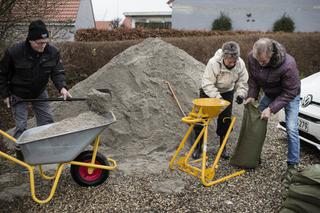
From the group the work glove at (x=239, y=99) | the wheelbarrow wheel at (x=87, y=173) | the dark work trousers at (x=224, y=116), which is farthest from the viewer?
the dark work trousers at (x=224, y=116)

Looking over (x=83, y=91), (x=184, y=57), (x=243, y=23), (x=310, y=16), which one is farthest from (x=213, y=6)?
(x=83, y=91)

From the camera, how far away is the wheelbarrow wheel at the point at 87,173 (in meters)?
3.51

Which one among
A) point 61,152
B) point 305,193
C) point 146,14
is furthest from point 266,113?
point 146,14

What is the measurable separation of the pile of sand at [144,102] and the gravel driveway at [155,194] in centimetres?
38

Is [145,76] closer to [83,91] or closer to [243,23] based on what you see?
[83,91]

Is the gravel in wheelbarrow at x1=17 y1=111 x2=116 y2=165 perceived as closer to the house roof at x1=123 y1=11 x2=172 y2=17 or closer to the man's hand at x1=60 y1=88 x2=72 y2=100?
the man's hand at x1=60 y1=88 x2=72 y2=100

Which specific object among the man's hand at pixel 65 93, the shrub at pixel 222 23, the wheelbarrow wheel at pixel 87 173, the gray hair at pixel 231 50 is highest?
the shrub at pixel 222 23

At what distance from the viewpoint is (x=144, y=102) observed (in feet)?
16.5

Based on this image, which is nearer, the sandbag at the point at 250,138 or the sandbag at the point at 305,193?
the sandbag at the point at 305,193

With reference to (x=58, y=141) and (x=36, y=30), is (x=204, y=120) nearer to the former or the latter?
(x=58, y=141)

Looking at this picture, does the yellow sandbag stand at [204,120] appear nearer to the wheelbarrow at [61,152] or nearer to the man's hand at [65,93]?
the wheelbarrow at [61,152]

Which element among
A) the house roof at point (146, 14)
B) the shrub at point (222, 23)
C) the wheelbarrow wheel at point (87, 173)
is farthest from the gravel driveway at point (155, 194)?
the house roof at point (146, 14)

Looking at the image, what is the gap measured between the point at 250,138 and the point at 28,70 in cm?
266

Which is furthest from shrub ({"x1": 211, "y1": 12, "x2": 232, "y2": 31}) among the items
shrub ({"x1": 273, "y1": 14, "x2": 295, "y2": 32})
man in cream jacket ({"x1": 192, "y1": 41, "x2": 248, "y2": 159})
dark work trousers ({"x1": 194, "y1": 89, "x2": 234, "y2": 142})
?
man in cream jacket ({"x1": 192, "y1": 41, "x2": 248, "y2": 159})
